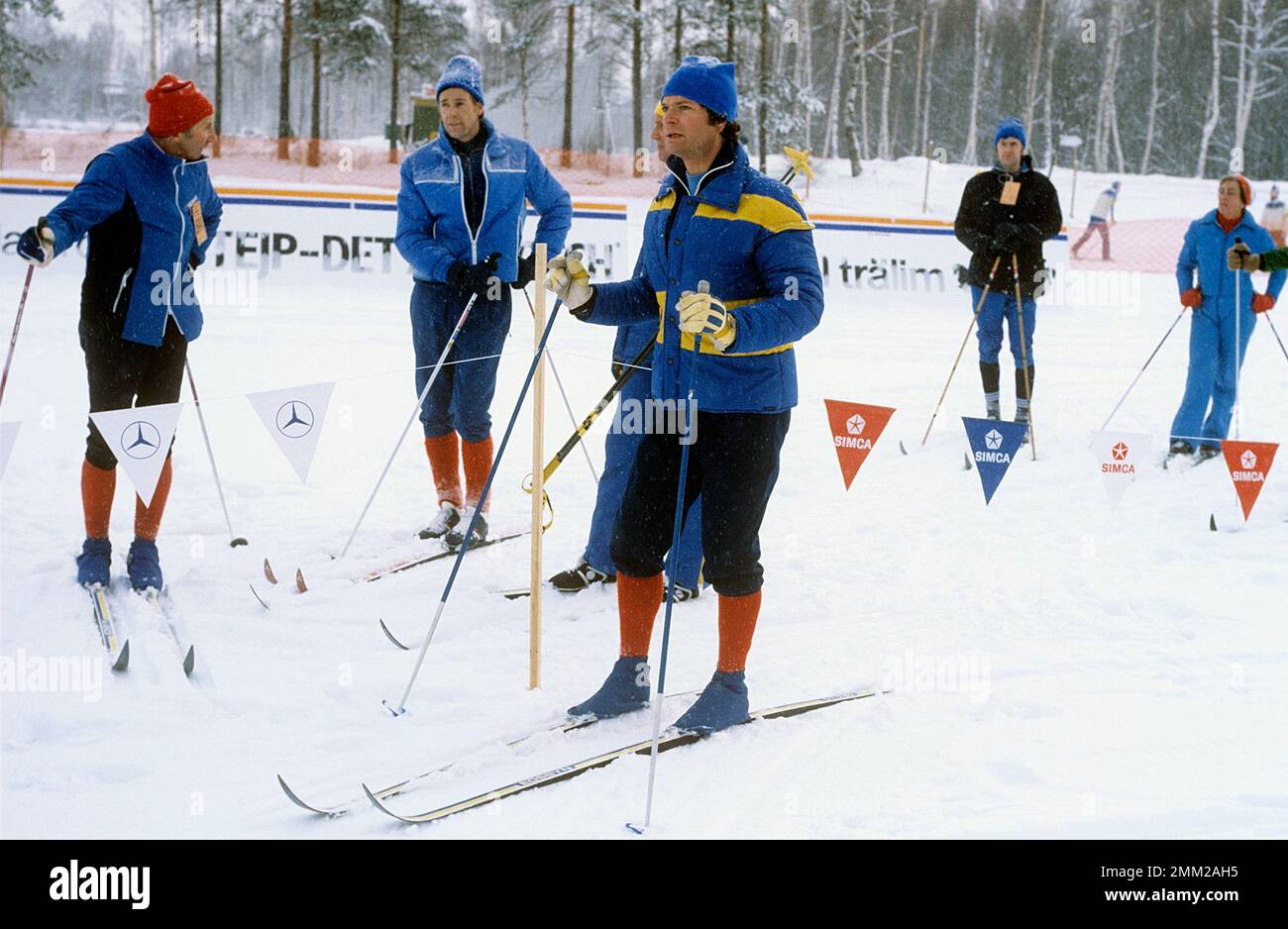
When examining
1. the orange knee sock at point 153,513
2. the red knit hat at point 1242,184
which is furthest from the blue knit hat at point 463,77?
the red knit hat at point 1242,184

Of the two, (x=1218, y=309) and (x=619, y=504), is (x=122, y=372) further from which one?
(x=1218, y=309)

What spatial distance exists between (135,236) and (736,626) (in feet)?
7.91

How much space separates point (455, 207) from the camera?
471 cm

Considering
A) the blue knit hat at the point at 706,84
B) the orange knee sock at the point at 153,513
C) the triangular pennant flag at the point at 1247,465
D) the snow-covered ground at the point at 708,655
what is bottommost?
the snow-covered ground at the point at 708,655

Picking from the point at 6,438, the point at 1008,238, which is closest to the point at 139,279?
the point at 6,438

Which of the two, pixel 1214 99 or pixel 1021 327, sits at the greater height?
pixel 1214 99

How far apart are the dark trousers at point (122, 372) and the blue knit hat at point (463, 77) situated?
1446 mm

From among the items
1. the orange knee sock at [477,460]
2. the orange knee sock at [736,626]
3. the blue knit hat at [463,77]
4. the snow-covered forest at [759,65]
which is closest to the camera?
the orange knee sock at [736,626]

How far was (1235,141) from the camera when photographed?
88.2 ft

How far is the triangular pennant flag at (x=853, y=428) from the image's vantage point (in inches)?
180

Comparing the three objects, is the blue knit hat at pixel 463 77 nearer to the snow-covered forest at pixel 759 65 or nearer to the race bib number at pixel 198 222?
the race bib number at pixel 198 222

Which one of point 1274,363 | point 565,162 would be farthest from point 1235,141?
point 1274,363

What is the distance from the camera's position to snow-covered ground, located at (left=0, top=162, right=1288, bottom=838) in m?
2.74
